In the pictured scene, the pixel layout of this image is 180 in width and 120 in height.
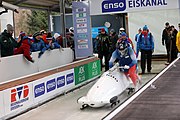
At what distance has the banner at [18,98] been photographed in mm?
7527

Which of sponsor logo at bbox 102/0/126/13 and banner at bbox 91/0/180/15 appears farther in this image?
sponsor logo at bbox 102/0/126/13

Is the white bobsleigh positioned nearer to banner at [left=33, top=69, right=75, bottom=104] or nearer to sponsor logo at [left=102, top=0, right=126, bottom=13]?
banner at [left=33, top=69, right=75, bottom=104]

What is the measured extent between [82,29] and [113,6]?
1.71 metres

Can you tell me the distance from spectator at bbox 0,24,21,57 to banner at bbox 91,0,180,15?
2.84m

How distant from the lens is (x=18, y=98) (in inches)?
310

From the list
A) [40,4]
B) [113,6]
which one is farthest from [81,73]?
[40,4]

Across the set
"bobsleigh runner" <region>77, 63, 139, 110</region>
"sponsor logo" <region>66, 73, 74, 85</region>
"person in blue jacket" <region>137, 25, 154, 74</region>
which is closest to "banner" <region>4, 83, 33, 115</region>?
"bobsleigh runner" <region>77, 63, 139, 110</region>

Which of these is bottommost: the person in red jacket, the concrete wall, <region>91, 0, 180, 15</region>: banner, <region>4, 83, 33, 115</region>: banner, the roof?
<region>4, 83, 33, 115</region>: banner

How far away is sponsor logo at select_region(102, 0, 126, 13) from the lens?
11.0 metres

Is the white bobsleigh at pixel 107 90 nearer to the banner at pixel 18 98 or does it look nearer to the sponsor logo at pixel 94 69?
the banner at pixel 18 98

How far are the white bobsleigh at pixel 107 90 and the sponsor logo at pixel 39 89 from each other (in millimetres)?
1027

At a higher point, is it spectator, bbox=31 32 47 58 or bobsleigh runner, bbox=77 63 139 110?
spectator, bbox=31 32 47 58

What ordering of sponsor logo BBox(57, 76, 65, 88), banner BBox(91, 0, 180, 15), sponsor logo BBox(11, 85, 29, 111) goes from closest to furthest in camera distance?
sponsor logo BBox(11, 85, 29, 111) → sponsor logo BBox(57, 76, 65, 88) → banner BBox(91, 0, 180, 15)

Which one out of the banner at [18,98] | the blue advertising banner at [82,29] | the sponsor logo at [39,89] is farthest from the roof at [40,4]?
the banner at [18,98]
